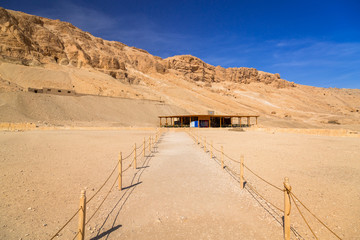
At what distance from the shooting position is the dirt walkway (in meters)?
4.05

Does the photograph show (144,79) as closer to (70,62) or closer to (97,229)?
(70,62)

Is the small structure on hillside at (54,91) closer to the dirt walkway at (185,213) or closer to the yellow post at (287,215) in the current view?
the dirt walkway at (185,213)

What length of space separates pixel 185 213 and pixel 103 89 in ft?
188

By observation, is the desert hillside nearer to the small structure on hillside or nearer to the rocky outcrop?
the rocky outcrop

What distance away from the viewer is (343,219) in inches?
185

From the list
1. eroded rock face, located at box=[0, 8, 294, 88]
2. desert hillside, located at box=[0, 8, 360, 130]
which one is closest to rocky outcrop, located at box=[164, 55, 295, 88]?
desert hillside, located at box=[0, 8, 360, 130]

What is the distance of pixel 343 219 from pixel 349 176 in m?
4.29

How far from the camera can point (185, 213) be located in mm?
4816

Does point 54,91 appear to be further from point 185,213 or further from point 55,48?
point 185,213

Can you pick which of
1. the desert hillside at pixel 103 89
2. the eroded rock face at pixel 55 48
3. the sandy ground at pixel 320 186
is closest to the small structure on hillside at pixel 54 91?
the desert hillside at pixel 103 89

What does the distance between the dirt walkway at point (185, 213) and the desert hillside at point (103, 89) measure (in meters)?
35.7

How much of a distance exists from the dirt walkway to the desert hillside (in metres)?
35.7

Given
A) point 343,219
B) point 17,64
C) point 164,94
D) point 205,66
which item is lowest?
point 343,219

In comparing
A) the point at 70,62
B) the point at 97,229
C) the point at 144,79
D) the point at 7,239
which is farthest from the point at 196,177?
the point at 144,79
